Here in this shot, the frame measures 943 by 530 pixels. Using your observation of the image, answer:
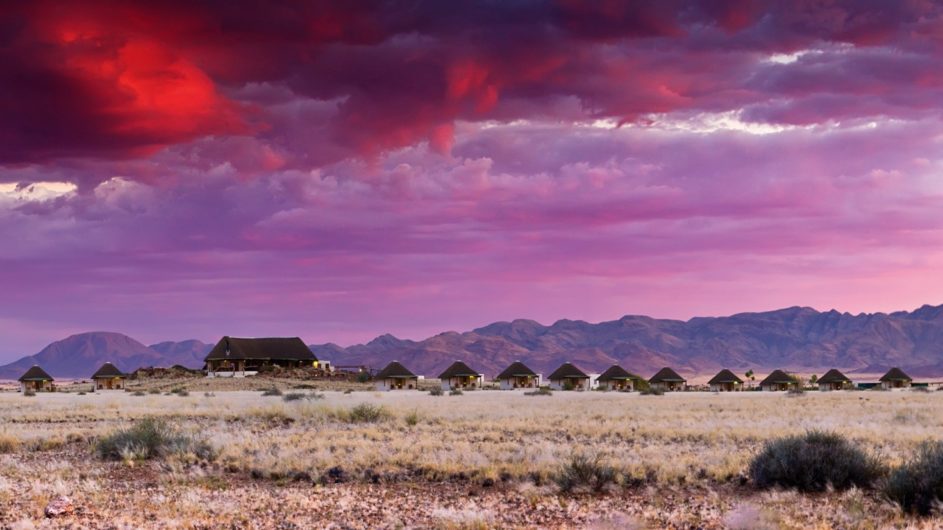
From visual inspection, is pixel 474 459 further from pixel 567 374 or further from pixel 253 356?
pixel 253 356

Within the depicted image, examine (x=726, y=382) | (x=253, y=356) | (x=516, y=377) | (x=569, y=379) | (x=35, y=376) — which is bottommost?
(x=726, y=382)

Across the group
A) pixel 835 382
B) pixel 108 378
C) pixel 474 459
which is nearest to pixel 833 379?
pixel 835 382

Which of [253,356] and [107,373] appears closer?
[107,373]

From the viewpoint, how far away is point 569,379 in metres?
104

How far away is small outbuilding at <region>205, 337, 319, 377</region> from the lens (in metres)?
104

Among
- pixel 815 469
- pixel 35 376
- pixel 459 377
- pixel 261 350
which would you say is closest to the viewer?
pixel 815 469

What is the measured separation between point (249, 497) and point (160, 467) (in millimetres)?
5667

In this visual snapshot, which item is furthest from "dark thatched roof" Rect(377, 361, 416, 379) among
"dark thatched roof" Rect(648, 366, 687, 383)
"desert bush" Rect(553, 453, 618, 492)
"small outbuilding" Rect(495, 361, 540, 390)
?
"desert bush" Rect(553, 453, 618, 492)

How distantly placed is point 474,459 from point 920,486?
10.2 metres

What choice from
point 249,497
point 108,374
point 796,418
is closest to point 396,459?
point 249,497

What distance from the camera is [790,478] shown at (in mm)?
18859

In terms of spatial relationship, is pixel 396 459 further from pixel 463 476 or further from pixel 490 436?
pixel 490 436

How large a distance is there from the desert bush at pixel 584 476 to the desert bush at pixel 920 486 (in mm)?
5365

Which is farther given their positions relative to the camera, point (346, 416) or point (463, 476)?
point (346, 416)
